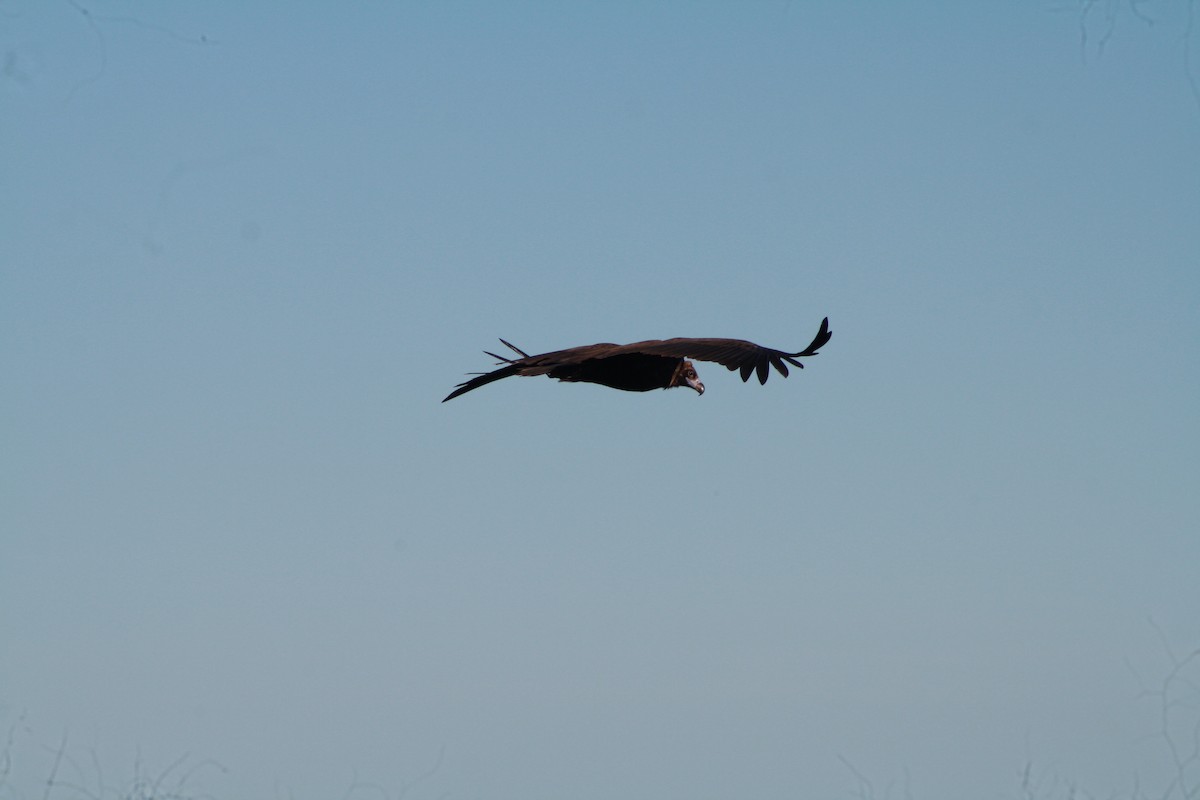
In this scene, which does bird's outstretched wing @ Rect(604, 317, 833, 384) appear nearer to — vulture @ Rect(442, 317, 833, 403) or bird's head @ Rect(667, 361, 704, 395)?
vulture @ Rect(442, 317, 833, 403)

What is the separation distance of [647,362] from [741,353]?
1.82m

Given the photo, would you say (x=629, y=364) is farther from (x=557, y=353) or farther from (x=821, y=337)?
(x=821, y=337)

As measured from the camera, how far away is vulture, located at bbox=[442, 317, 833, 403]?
46.1 ft

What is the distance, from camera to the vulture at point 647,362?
46.1 ft

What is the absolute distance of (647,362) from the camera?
15883 mm

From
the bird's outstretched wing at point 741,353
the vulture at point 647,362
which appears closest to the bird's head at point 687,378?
the vulture at point 647,362

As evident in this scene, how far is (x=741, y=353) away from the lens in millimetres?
14203

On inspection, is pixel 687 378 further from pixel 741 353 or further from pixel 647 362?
pixel 741 353

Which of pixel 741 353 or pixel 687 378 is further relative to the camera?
pixel 687 378

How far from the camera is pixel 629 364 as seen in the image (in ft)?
51.5

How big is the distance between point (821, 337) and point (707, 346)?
0.94 m

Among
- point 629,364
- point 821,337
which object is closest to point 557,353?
point 629,364

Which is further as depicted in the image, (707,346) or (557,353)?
(557,353)

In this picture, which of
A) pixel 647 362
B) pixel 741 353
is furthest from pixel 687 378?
pixel 741 353
